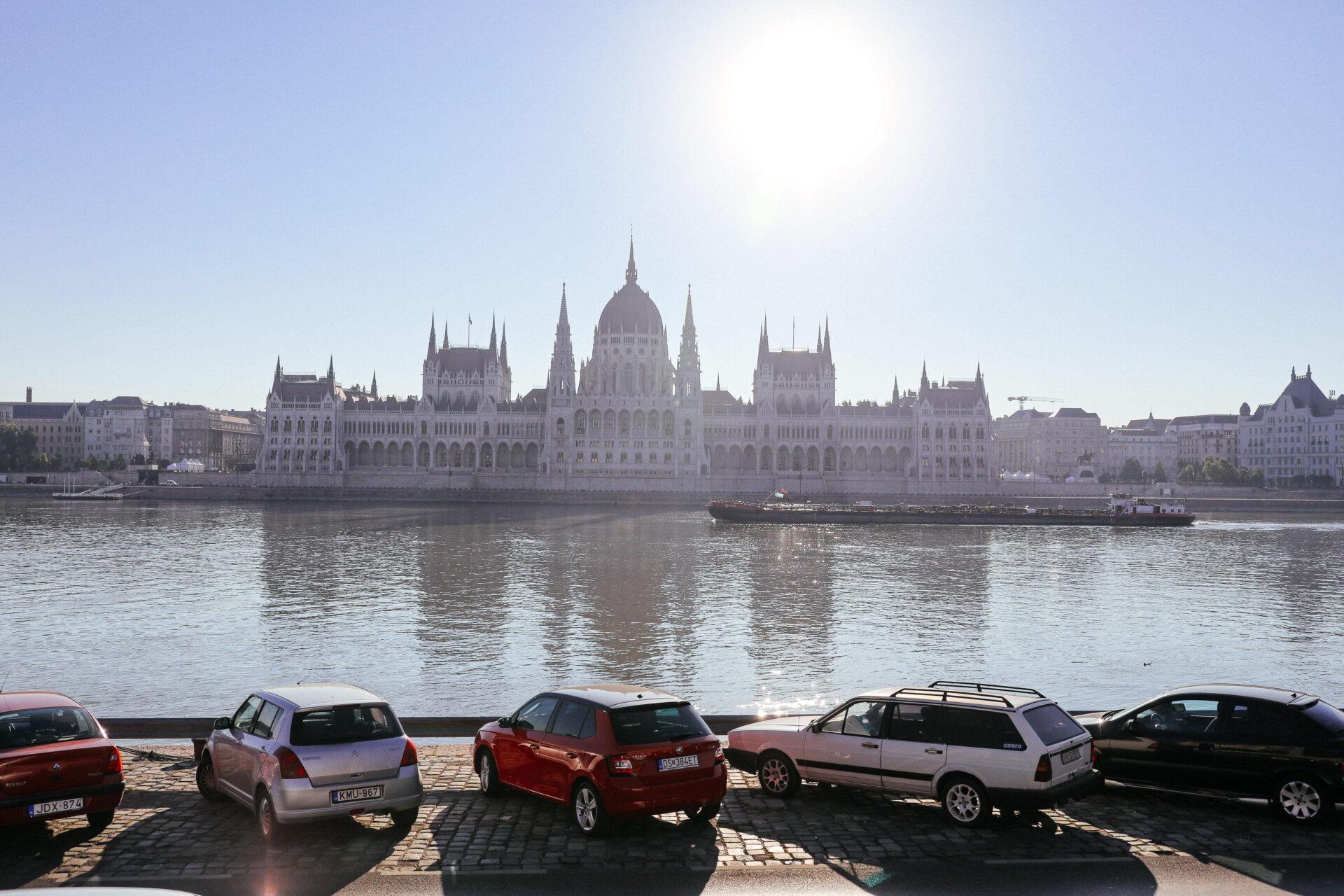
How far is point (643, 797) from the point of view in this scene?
10.3 meters

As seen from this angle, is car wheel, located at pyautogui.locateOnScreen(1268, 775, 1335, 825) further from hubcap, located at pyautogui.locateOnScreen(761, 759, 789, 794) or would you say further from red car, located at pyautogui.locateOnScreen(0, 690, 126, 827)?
red car, located at pyautogui.locateOnScreen(0, 690, 126, 827)

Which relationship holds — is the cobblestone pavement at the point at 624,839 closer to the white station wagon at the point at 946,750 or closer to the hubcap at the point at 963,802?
the hubcap at the point at 963,802

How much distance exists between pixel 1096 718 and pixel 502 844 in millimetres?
9159

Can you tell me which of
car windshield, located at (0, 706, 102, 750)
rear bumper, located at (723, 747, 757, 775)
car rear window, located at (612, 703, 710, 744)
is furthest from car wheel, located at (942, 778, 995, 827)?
car windshield, located at (0, 706, 102, 750)

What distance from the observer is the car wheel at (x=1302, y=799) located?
1088cm

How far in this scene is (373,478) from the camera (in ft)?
464

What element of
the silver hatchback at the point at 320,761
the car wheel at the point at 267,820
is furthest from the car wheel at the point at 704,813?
the car wheel at the point at 267,820

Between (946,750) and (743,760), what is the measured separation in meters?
2.66

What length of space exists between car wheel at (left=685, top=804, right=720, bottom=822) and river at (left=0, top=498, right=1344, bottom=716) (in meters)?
9.29

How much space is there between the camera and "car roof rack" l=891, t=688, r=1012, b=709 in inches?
445

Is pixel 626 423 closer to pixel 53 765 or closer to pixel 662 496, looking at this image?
pixel 662 496

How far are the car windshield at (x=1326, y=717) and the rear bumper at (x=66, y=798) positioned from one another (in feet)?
41.6

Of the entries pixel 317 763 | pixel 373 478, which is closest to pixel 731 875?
pixel 317 763

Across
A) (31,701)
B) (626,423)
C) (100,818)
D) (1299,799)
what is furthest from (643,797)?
(626,423)
